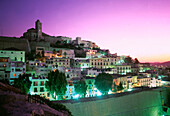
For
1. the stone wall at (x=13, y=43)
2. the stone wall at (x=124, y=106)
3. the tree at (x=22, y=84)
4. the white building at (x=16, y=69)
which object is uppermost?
the stone wall at (x=13, y=43)

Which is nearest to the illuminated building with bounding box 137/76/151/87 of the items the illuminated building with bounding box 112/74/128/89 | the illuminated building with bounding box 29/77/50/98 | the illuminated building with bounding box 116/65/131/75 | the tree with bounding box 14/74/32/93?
the illuminated building with bounding box 112/74/128/89

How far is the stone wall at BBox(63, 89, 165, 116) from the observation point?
14.9 m

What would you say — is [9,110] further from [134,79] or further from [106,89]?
[134,79]

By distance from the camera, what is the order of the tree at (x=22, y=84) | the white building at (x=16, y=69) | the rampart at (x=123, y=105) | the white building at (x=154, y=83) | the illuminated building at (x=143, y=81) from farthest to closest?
1. the white building at (x=154, y=83)
2. the illuminated building at (x=143, y=81)
3. the white building at (x=16, y=69)
4. the tree at (x=22, y=84)
5. the rampart at (x=123, y=105)

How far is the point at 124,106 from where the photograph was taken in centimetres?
1816

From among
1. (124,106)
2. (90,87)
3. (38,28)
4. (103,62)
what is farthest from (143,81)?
(38,28)

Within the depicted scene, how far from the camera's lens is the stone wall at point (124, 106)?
14.9m

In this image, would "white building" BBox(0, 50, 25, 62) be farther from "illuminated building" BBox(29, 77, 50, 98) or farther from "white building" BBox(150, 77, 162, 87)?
"white building" BBox(150, 77, 162, 87)

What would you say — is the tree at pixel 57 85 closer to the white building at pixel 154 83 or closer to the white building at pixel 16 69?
the white building at pixel 16 69

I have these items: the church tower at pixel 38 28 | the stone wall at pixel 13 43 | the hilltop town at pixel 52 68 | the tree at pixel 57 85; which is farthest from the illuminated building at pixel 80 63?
the church tower at pixel 38 28

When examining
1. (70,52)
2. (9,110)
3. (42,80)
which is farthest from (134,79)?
(9,110)

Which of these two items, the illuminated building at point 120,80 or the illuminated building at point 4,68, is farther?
the illuminated building at point 120,80

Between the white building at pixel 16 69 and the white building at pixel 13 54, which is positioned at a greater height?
the white building at pixel 13 54

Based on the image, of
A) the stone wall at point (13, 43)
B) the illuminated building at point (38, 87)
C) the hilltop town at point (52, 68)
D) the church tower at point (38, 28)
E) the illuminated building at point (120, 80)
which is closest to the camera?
the illuminated building at point (38, 87)
